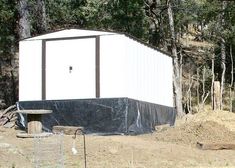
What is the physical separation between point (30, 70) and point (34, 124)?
2.77 m

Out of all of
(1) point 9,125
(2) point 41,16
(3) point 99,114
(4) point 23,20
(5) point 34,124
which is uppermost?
(2) point 41,16

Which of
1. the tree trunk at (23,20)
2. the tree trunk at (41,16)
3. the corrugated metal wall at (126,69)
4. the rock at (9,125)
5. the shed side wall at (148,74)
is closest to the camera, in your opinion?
the corrugated metal wall at (126,69)

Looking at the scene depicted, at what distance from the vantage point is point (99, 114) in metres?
18.9

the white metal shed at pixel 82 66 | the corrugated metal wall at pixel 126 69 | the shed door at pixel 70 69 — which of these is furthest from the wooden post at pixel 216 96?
the shed door at pixel 70 69

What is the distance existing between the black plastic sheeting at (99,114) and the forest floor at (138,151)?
71 cm

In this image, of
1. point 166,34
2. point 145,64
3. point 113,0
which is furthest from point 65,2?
point 145,64

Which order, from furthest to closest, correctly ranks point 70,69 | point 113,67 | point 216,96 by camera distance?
1. point 216,96
2. point 70,69
3. point 113,67

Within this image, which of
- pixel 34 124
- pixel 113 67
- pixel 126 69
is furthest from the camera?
pixel 113 67

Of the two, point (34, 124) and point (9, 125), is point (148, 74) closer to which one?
point (34, 124)

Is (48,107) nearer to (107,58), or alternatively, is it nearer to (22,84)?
(22,84)

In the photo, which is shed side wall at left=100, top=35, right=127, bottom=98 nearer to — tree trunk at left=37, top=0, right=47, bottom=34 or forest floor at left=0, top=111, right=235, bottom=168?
forest floor at left=0, top=111, right=235, bottom=168

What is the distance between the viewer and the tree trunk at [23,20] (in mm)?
24891

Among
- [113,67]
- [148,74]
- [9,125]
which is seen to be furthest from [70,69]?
[9,125]

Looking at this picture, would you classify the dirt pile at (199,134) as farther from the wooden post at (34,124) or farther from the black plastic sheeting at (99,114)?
the wooden post at (34,124)
